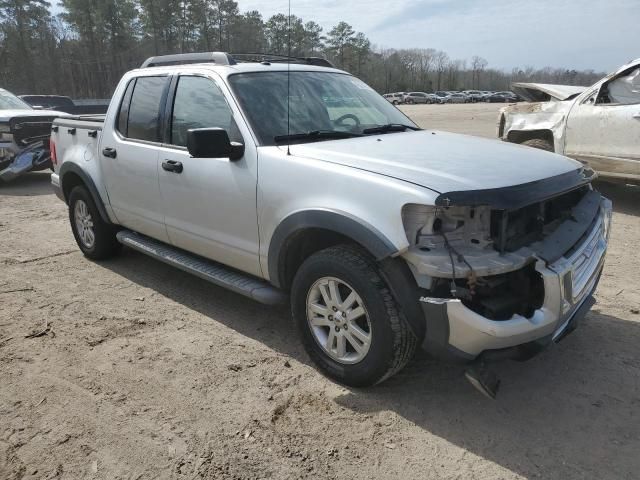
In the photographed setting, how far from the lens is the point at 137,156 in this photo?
173 inches

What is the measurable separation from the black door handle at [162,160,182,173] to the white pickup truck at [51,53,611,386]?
0.01m

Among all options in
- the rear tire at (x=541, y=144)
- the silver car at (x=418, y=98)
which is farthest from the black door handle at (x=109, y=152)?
the silver car at (x=418, y=98)

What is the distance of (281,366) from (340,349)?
54 centimetres

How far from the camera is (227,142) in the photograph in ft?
10.8

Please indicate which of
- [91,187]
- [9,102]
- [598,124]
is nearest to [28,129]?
[9,102]

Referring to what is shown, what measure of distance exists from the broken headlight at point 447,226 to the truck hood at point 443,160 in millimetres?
128

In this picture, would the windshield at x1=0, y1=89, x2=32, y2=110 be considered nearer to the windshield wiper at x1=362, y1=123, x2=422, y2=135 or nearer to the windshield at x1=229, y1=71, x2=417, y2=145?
the windshield at x1=229, y1=71, x2=417, y2=145

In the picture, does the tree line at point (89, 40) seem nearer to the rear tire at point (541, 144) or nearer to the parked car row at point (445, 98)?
the parked car row at point (445, 98)

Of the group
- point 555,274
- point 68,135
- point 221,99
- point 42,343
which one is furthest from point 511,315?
point 68,135

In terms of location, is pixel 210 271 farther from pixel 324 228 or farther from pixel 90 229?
pixel 90 229

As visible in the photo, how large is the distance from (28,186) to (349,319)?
1001cm

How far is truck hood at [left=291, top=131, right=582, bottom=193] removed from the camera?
268 cm

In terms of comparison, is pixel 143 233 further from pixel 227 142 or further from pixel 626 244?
pixel 626 244

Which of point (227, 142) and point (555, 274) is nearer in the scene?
point (555, 274)
